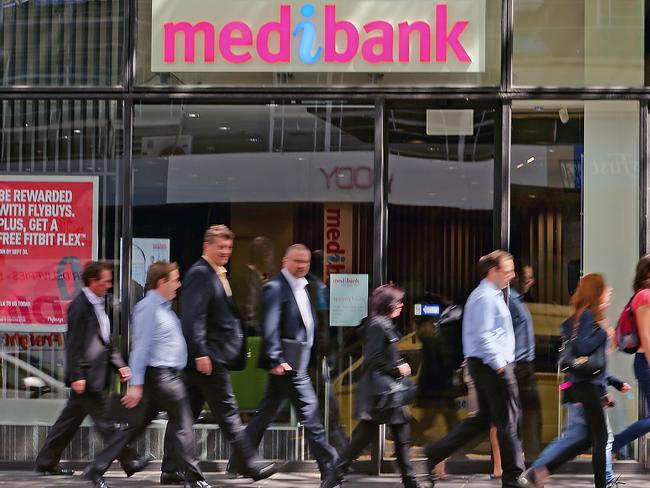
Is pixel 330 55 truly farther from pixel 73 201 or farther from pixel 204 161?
pixel 73 201

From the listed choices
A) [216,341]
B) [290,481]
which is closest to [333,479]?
[290,481]

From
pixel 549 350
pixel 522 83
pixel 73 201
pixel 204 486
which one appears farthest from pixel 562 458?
pixel 73 201

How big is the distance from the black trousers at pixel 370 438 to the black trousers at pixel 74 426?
1746 mm

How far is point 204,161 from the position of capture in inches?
386

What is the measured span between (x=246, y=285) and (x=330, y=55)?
2.16 meters

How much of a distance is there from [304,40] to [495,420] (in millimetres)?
3726

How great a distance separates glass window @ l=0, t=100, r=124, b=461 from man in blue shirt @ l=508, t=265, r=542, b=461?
3515 millimetres

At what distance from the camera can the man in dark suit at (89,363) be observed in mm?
8609

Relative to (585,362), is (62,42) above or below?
above

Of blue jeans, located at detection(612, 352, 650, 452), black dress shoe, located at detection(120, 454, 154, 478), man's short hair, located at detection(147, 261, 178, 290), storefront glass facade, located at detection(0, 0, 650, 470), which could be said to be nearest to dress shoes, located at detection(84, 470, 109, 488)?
black dress shoe, located at detection(120, 454, 154, 478)

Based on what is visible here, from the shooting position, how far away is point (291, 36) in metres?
9.64

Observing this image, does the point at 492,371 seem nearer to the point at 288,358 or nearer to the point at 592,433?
the point at 592,433

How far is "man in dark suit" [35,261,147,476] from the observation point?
8609mm

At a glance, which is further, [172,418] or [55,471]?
[55,471]
